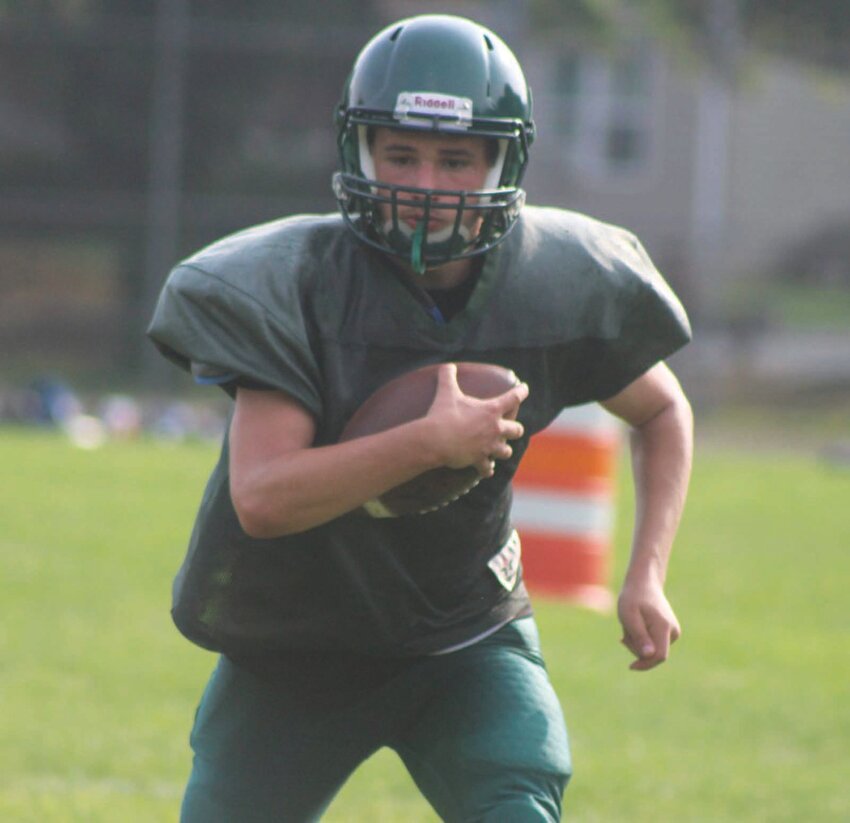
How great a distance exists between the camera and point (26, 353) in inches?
803

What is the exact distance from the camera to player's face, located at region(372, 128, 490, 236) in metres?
3.03

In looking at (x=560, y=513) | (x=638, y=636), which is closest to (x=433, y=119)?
(x=638, y=636)

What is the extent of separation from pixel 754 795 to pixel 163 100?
15735 mm

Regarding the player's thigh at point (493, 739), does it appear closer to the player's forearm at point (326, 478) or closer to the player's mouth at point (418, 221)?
the player's forearm at point (326, 478)

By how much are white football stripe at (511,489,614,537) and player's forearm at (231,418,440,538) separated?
506cm

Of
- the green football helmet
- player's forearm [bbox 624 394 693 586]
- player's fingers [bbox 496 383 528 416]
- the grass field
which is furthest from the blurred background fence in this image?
player's fingers [bbox 496 383 528 416]

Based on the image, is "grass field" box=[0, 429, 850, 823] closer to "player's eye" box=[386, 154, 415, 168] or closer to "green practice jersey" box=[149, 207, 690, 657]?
"green practice jersey" box=[149, 207, 690, 657]

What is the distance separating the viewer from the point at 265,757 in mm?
3254

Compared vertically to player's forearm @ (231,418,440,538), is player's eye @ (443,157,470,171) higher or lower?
higher

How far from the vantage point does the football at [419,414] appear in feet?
9.48

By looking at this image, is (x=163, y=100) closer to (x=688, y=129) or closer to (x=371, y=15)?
(x=371, y=15)

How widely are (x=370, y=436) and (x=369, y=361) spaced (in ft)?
0.95

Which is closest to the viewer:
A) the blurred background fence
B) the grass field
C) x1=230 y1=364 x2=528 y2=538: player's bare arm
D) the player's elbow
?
x1=230 y1=364 x2=528 y2=538: player's bare arm

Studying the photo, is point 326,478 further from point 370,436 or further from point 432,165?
point 432,165
